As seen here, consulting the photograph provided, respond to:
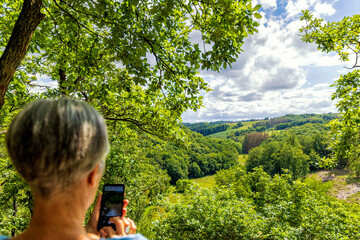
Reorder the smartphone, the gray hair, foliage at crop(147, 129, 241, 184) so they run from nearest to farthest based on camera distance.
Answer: the gray hair → the smartphone → foliage at crop(147, 129, 241, 184)

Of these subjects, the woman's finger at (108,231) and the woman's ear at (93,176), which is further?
the woman's finger at (108,231)

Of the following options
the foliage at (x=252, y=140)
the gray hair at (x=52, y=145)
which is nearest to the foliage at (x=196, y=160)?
the foliage at (x=252, y=140)

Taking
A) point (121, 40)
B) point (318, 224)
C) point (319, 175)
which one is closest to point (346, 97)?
point (121, 40)

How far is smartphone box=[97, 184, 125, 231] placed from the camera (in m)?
1.51

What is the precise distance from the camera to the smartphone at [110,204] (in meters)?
1.51

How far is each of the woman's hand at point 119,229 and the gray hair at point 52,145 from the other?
56 cm

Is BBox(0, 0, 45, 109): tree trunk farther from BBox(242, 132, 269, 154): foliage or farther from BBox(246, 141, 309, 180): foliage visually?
BBox(242, 132, 269, 154): foliage

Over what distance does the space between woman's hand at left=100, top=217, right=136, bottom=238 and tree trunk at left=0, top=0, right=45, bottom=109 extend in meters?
2.93

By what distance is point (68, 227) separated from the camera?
1071 mm

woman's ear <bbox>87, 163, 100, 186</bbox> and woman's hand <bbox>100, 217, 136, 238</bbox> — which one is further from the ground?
woman's ear <bbox>87, 163, 100, 186</bbox>

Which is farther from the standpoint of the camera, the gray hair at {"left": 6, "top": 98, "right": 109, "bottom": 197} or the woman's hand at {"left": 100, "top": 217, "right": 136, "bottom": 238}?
the woman's hand at {"left": 100, "top": 217, "right": 136, "bottom": 238}

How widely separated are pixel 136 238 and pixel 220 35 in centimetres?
374

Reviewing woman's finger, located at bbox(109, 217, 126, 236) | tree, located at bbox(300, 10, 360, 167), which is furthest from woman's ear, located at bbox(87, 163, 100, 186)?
tree, located at bbox(300, 10, 360, 167)

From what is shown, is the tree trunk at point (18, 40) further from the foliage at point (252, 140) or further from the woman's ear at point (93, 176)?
the foliage at point (252, 140)
